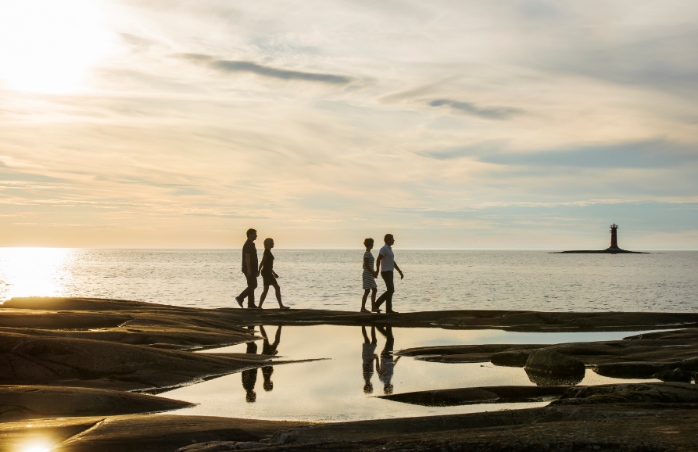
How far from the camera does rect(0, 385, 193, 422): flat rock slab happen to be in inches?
372

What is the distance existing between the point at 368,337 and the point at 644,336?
7.30 metres

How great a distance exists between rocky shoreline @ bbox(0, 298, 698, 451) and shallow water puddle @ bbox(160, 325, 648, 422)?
0.59 metres

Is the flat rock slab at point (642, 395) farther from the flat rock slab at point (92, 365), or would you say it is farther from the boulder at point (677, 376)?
the flat rock slab at point (92, 365)

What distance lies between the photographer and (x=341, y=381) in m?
13.1

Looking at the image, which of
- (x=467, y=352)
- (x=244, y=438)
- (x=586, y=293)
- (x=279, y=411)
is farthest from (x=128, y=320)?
(x=586, y=293)

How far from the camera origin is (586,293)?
60156 mm

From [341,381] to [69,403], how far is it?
4.90 metres

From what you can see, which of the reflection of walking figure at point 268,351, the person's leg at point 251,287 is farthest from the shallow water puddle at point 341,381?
the person's leg at point 251,287

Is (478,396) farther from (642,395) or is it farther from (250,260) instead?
(250,260)

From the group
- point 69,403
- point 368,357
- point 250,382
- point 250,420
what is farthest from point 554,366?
point 69,403

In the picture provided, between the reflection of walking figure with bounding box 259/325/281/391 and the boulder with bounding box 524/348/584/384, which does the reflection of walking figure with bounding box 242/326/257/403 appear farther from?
the boulder with bounding box 524/348/584/384

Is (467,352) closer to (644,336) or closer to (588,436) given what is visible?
(644,336)

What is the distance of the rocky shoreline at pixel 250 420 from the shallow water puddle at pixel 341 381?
1.93 feet

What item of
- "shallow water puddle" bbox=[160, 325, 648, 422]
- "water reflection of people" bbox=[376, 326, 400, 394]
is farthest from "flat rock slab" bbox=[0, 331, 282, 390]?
"water reflection of people" bbox=[376, 326, 400, 394]
